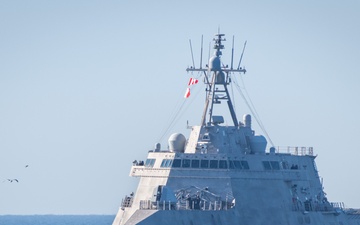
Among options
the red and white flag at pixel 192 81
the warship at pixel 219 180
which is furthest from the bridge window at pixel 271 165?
the red and white flag at pixel 192 81

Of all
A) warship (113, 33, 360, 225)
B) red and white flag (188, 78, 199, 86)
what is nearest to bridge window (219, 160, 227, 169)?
warship (113, 33, 360, 225)

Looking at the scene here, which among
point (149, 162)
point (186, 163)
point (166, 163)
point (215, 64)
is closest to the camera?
point (186, 163)

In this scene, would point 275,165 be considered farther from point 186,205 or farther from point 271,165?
point 186,205

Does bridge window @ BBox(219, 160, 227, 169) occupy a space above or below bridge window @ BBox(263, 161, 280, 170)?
below

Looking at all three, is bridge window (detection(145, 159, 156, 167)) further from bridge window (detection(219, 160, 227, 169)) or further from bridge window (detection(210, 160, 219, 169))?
bridge window (detection(219, 160, 227, 169))

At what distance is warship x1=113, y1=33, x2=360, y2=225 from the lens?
68812mm

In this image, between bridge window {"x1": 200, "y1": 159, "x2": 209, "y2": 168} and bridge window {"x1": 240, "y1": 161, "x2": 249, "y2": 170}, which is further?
bridge window {"x1": 240, "y1": 161, "x2": 249, "y2": 170}

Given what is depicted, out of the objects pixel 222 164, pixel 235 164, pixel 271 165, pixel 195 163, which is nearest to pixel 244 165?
pixel 235 164

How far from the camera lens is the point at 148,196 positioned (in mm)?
72625

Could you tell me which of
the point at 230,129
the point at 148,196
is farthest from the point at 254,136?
the point at 148,196

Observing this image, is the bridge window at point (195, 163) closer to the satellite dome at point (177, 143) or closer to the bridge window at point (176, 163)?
the bridge window at point (176, 163)

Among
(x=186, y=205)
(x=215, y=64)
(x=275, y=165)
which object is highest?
(x=215, y=64)

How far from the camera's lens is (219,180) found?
7150cm

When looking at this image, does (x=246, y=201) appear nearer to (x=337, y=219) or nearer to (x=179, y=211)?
(x=179, y=211)
